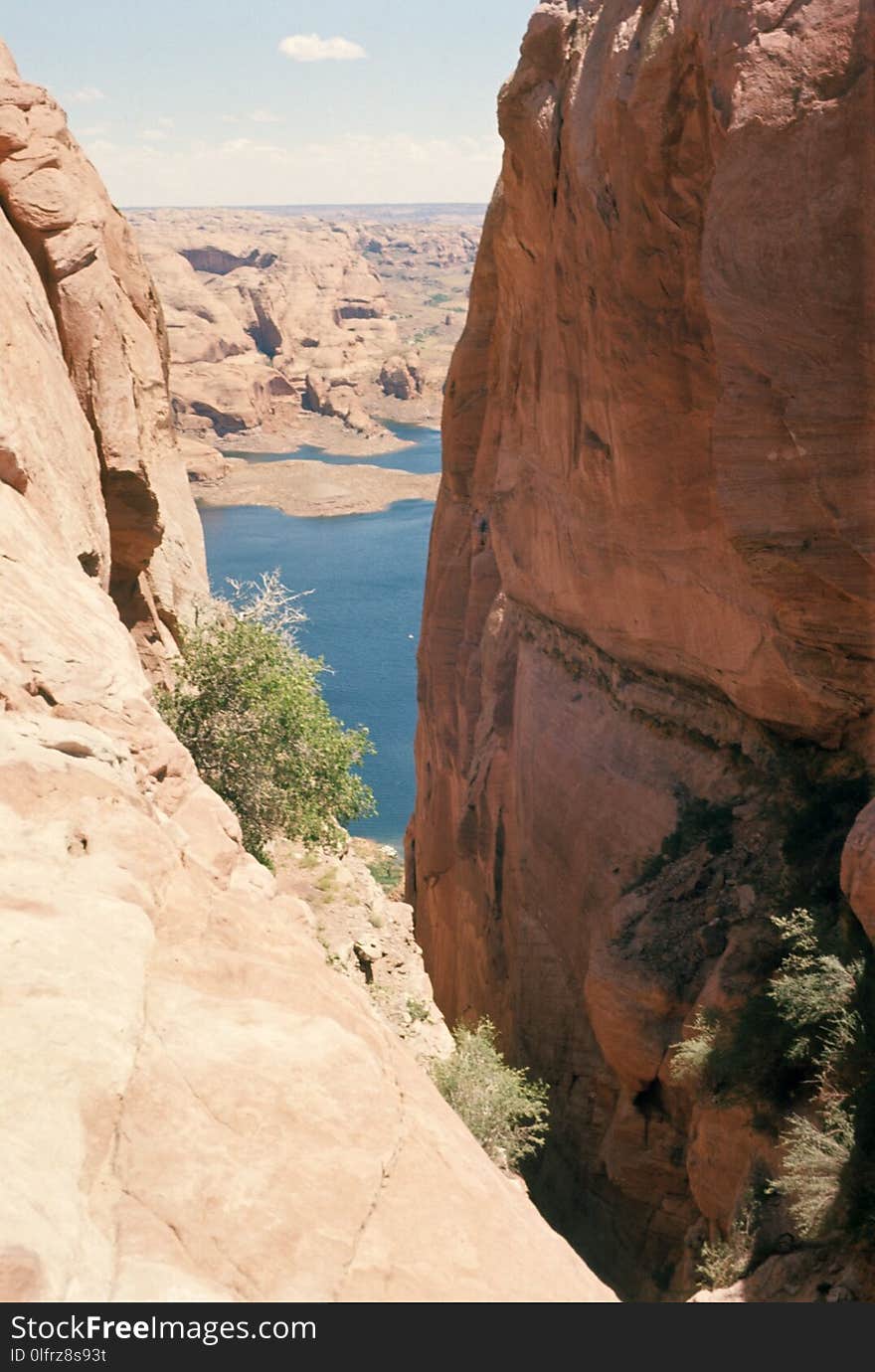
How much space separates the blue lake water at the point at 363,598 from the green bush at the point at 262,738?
76.0 ft

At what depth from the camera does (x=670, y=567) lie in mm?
16359

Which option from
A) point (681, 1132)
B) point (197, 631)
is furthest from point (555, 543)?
point (681, 1132)

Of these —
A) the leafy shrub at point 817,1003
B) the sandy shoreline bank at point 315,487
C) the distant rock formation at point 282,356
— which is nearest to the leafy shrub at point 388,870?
the leafy shrub at point 817,1003

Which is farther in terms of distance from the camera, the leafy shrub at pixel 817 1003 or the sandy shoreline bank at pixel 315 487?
the sandy shoreline bank at pixel 315 487

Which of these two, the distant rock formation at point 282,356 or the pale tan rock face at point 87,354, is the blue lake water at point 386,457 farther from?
the pale tan rock face at point 87,354

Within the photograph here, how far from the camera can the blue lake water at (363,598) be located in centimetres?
4878

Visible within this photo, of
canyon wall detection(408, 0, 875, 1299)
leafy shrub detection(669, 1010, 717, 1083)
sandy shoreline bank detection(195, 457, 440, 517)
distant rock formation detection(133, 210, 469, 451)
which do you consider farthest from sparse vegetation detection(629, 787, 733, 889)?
distant rock formation detection(133, 210, 469, 451)

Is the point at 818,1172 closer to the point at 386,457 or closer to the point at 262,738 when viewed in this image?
the point at 262,738

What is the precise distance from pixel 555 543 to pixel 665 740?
4.32 m

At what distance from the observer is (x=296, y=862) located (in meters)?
17.6

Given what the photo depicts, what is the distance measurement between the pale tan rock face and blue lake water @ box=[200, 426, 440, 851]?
21.5 metres

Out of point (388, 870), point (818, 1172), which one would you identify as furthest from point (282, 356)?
point (818, 1172)

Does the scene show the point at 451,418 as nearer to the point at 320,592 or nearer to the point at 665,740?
the point at 665,740

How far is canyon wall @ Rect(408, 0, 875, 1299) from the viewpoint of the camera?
12125 millimetres
